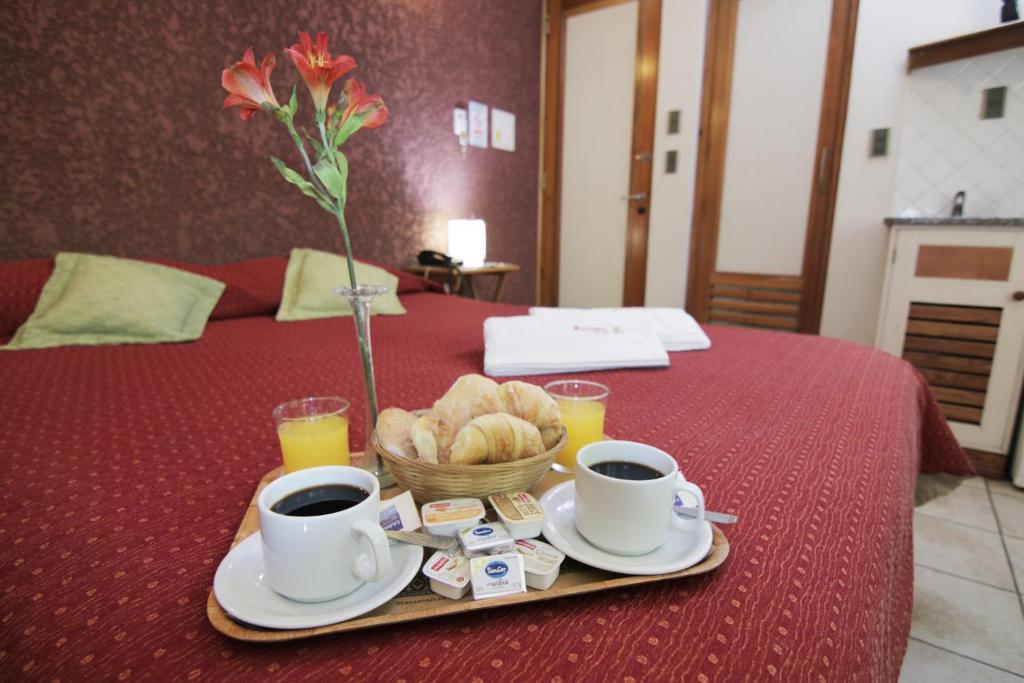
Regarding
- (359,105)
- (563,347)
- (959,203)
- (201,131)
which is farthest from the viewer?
(959,203)

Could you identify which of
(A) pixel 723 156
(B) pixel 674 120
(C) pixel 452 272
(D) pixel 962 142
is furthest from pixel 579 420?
(B) pixel 674 120

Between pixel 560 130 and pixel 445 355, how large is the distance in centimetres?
333

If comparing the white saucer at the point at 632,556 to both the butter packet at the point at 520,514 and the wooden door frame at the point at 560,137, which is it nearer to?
the butter packet at the point at 520,514

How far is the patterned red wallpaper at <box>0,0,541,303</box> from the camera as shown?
1.89 meters

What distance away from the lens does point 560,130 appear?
13.7 feet

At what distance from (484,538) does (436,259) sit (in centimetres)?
273

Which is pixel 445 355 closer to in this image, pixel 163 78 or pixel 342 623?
pixel 342 623

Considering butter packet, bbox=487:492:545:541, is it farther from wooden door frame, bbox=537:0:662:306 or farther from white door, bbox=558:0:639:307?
white door, bbox=558:0:639:307

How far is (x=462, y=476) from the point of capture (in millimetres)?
525

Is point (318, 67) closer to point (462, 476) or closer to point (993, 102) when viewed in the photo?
point (462, 476)

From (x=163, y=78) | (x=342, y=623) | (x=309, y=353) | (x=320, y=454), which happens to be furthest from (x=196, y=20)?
(x=342, y=623)

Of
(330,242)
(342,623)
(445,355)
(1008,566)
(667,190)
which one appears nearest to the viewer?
(342,623)

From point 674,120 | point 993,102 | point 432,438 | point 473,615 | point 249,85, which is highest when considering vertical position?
point 674,120

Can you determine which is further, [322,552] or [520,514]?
[520,514]
